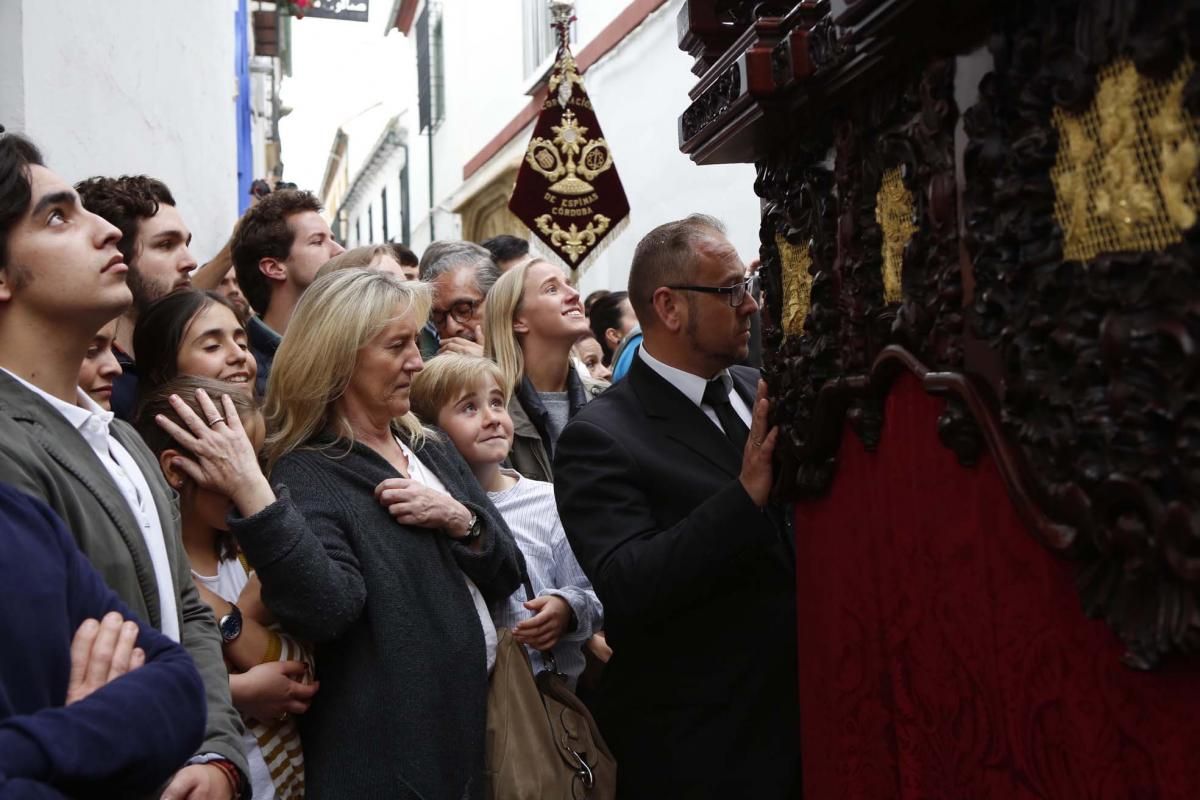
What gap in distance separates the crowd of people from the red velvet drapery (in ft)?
1.34

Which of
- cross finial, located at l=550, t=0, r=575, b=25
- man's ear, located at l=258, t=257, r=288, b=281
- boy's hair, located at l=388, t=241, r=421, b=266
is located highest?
cross finial, located at l=550, t=0, r=575, b=25

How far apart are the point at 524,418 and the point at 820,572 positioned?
1974mm

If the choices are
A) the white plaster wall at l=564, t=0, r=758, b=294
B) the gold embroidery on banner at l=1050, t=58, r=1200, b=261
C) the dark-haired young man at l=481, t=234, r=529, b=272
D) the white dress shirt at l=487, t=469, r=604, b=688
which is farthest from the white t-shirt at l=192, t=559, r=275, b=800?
the white plaster wall at l=564, t=0, r=758, b=294

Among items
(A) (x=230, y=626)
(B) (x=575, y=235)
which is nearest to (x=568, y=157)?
(B) (x=575, y=235)

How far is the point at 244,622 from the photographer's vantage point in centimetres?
257

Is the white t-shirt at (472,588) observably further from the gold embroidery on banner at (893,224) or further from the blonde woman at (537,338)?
the gold embroidery on banner at (893,224)

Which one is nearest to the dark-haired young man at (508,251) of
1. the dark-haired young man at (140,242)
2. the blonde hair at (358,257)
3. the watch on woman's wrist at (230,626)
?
the blonde hair at (358,257)

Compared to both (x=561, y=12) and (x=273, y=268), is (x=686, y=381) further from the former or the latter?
(x=561, y=12)

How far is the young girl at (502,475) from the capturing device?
10.5ft

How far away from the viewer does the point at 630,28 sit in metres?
9.16

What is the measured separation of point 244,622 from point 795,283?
51.9 inches

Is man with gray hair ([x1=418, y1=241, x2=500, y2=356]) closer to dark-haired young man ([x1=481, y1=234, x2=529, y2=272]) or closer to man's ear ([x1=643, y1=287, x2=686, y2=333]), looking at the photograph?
dark-haired young man ([x1=481, y1=234, x2=529, y2=272])

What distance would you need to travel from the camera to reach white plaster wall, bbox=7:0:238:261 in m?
3.81

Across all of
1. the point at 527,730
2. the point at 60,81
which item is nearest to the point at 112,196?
the point at 60,81
